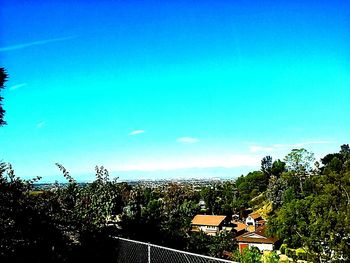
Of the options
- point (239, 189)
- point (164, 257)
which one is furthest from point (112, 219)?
point (239, 189)

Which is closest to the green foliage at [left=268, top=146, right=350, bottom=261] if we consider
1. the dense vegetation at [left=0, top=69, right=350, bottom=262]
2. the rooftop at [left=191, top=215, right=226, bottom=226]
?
the dense vegetation at [left=0, top=69, right=350, bottom=262]

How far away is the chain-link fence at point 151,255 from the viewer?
15.6 ft

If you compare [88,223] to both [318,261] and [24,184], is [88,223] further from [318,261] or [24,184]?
[318,261]

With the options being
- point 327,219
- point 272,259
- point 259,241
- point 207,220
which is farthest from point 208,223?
point 272,259

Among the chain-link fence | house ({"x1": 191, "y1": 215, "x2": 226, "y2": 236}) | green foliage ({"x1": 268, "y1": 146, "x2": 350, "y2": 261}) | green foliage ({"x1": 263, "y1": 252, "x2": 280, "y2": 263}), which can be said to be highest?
the chain-link fence

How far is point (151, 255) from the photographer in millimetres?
5402

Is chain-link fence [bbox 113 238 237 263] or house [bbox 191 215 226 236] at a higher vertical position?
chain-link fence [bbox 113 238 237 263]

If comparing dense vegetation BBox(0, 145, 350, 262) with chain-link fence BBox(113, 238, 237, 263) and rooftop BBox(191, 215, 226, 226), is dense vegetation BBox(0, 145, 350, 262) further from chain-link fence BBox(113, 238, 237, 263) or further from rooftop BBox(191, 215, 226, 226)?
rooftop BBox(191, 215, 226, 226)

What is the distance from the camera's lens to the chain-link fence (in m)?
4.75

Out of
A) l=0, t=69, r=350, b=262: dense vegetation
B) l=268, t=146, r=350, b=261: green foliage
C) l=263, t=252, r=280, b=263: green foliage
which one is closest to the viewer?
l=0, t=69, r=350, b=262: dense vegetation

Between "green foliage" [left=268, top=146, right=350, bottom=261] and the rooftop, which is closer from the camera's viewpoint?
"green foliage" [left=268, top=146, right=350, bottom=261]

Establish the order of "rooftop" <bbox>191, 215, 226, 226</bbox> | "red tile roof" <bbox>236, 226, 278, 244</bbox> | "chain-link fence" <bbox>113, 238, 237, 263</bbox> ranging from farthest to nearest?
"rooftop" <bbox>191, 215, 226, 226</bbox> < "red tile roof" <bbox>236, 226, 278, 244</bbox> < "chain-link fence" <bbox>113, 238, 237, 263</bbox>

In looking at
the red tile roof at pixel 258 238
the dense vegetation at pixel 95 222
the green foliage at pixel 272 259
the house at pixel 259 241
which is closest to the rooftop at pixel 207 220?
the red tile roof at pixel 258 238

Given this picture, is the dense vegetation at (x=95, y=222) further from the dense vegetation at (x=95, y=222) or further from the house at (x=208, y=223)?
the house at (x=208, y=223)
